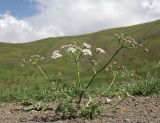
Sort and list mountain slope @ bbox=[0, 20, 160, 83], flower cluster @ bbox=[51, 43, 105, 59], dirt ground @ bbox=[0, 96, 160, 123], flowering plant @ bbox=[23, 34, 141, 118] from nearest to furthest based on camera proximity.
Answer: flower cluster @ bbox=[51, 43, 105, 59] → flowering plant @ bbox=[23, 34, 141, 118] → dirt ground @ bbox=[0, 96, 160, 123] → mountain slope @ bbox=[0, 20, 160, 83]

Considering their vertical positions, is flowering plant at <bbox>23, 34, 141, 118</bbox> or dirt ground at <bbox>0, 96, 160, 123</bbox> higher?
flowering plant at <bbox>23, 34, 141, 118</bbox>

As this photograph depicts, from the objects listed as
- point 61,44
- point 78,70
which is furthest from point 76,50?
point 61,44

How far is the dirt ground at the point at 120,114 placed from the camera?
10.7 meters

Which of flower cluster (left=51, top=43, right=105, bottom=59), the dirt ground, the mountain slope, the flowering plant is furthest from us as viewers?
the mountain slope

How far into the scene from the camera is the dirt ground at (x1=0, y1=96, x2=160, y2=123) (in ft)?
35.1

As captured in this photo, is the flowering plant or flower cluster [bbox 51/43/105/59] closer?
flower cluster [bbox 51/43/105/59]

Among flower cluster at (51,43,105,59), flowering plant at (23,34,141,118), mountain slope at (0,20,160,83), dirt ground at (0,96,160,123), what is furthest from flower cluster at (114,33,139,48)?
mountain slope at (0,20,160,83)

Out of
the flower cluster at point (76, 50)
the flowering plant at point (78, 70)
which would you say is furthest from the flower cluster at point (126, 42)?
the flower cluster at point (76, 50)

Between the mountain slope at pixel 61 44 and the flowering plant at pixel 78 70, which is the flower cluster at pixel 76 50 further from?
the mountain slope at pixel 61 44

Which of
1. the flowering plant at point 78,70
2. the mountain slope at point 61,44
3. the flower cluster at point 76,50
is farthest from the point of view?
the mountain slope at point 61,44

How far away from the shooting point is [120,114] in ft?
37.6

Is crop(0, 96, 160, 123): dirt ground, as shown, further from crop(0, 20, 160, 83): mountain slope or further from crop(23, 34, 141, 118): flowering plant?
crop(0, 20, 160, 83): mountain slope

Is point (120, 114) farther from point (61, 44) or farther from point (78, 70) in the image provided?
point (61, 44)

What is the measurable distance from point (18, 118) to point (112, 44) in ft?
342
